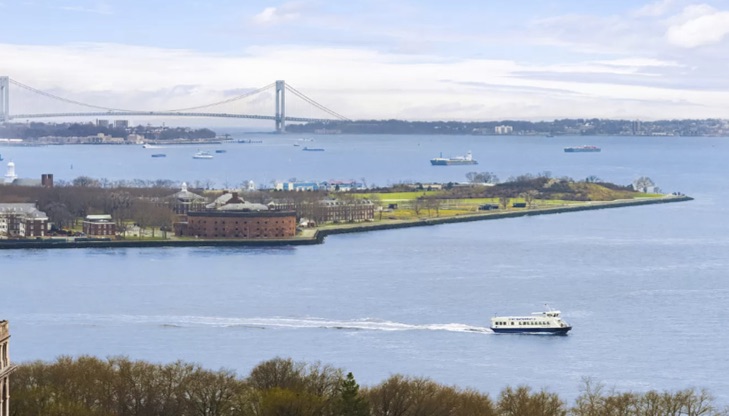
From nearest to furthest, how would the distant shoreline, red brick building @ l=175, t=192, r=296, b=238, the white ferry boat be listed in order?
the white ferry boat
the distant shoreline
red brick building @ l=175, t=192, r=296, b=238

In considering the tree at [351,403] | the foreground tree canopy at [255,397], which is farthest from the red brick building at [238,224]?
the tree at [351,403]

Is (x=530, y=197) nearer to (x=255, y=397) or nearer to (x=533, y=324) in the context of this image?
(x=533, y=324)

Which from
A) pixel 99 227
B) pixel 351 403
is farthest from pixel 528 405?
pixel 99 227

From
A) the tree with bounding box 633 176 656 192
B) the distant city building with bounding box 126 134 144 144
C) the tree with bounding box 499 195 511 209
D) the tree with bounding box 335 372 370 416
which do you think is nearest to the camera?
the tree with bounding box 335 372 370 416

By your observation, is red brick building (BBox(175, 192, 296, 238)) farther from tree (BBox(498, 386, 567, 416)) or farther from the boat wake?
tree (BBox(498, 386, 567, 416))

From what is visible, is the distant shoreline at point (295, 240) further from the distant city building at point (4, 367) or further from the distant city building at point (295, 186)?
the distant city building at point (4, 367)

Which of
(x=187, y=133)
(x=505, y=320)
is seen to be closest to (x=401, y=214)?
(x=505, y=320)

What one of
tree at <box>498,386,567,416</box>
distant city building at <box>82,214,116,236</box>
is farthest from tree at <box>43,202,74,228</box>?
tree at <box>498,386,567,416</box>
